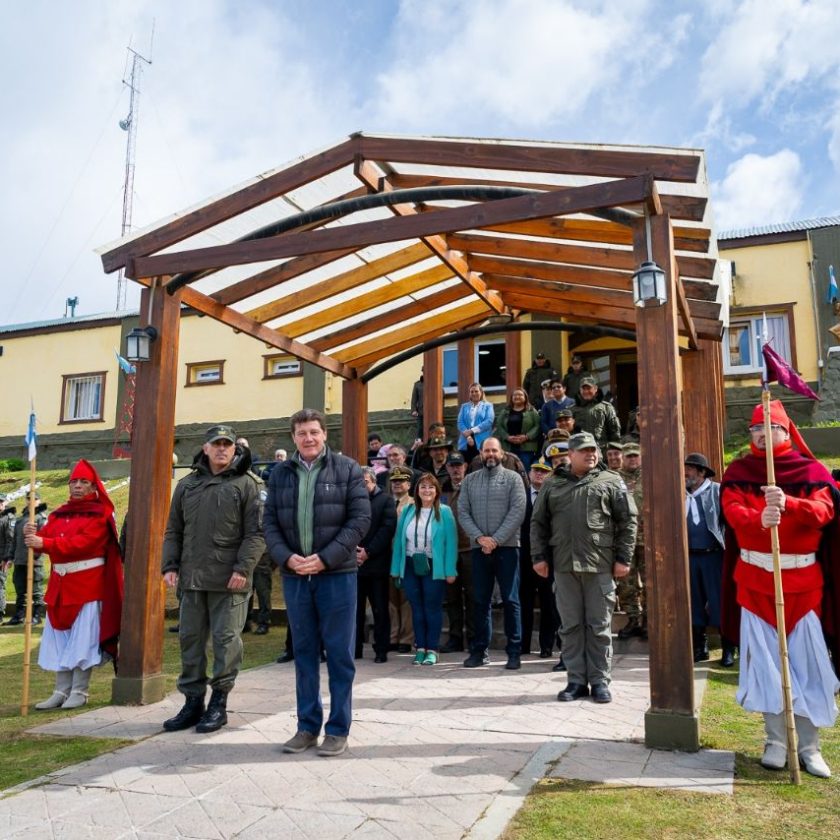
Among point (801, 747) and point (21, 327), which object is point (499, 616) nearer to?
point (801, 747)

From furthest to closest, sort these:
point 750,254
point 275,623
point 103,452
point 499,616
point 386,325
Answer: point 103,452
point 750,254
point 275,623
point 386,325
point 499,616

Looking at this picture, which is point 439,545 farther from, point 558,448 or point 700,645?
point 700,645

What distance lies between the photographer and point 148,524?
5883 millimetres

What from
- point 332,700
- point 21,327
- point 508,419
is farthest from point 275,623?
point 21,327

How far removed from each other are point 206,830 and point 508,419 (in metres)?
7.40

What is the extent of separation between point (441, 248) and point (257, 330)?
2.14 metres

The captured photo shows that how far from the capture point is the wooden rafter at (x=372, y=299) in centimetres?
842

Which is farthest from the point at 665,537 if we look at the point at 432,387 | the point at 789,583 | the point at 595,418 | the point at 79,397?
the point at 79,397

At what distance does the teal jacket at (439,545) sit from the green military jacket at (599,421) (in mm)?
2993

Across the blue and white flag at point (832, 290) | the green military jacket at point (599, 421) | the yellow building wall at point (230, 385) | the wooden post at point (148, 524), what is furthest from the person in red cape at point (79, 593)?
the blue and white flag at point (832, 290)

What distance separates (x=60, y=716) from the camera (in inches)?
216

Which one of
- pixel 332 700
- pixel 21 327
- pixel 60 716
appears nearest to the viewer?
pixel 332 700

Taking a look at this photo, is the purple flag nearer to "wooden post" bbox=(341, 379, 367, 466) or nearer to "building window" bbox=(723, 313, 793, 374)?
"wooden post" bbox=(341, 379, 367, 466)

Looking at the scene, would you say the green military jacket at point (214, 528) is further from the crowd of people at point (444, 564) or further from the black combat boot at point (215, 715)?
the black combat boot at point (215, 715)
